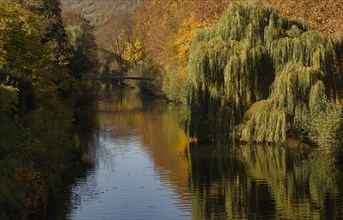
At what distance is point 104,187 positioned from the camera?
33.2 metres

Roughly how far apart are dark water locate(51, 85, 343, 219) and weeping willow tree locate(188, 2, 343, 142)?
175cm

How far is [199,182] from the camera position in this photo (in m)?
33.9

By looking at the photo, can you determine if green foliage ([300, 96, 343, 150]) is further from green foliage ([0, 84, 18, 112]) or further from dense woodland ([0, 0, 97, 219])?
green foliage ([0, 84, 18, 112])

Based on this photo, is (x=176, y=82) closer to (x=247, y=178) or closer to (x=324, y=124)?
(x=324, y=124)

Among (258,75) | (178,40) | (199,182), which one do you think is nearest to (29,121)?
(199,182)

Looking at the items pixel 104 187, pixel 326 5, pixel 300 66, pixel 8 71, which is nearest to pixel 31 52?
pixel 8 71

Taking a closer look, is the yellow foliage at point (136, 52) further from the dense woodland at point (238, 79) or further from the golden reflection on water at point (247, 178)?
the golden reflection on water at point (247, 178)

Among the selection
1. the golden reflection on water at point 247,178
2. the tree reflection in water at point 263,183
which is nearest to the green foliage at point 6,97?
the golden reflection on water at point 247,178

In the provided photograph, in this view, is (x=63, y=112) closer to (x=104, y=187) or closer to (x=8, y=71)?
(x=8, y=71)

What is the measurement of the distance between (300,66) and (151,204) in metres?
17.2

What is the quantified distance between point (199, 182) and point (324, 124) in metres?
9.53

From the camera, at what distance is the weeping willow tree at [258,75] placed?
41.6 metres

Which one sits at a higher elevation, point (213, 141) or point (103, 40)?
point (103, 40)

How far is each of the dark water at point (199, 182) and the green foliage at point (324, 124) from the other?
102 cm
